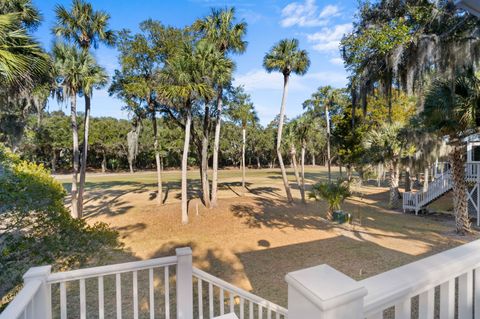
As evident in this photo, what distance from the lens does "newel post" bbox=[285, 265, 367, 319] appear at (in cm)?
68

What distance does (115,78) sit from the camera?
12.4 m

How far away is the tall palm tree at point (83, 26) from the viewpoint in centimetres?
954

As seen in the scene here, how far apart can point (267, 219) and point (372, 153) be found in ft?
24.9

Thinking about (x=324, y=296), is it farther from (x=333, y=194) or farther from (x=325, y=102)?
(x=325, y=102)

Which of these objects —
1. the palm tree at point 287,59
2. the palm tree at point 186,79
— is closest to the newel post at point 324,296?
the palm tree at point 186,79

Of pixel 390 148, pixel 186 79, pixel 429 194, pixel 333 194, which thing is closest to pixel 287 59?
pixel 186 79

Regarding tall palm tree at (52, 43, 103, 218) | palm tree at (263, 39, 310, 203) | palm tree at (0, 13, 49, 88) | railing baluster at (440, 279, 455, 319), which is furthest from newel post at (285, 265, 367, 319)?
palm tree at (263, 39, 310, 203)

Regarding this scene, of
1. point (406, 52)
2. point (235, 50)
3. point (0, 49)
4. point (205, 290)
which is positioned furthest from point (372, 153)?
point (0, 49)

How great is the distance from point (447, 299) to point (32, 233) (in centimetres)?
428

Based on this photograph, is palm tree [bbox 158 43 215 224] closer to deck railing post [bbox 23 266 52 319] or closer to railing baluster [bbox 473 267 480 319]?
deck railing post [bbox 23 266 52 319]

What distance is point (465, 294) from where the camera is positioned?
3.90 feet

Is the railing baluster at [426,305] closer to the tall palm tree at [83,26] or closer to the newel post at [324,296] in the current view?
the newel post at [324,296]

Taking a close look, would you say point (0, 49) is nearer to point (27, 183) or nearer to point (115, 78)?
point (27, 183)

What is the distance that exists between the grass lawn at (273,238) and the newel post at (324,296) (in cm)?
450
